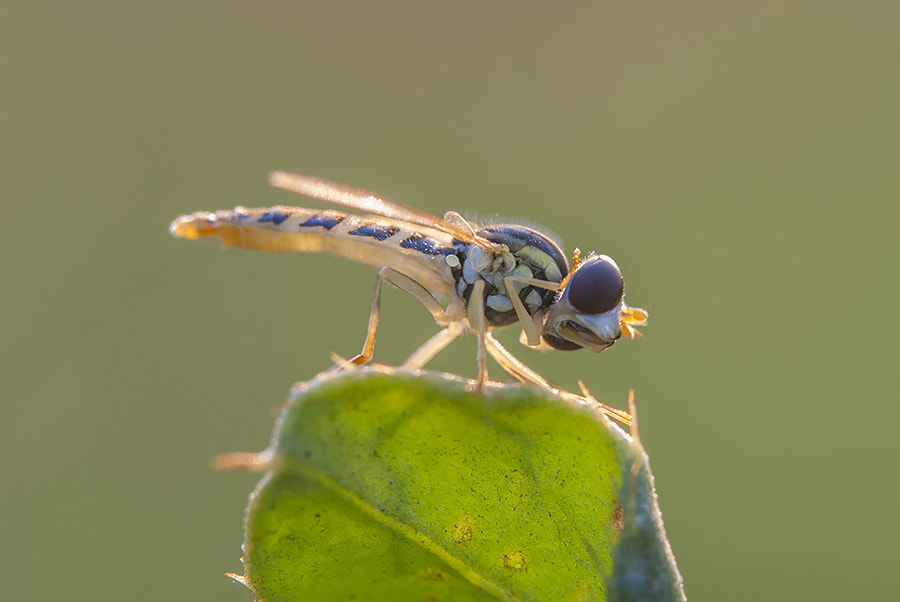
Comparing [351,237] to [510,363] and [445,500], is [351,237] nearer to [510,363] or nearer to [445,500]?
[510,363]

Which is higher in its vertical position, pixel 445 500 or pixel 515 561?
pixel 445 500

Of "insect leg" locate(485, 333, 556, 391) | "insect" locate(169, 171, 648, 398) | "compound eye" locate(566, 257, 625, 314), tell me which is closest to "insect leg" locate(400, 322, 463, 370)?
"insect" locate(169, 171, 648, 398)

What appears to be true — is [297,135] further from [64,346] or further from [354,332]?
[64,346]

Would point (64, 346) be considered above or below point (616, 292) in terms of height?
below

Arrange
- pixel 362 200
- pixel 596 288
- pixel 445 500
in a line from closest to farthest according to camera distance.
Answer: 1. pixel 445 500
2. pixel 362 200
3. pixel 596 288

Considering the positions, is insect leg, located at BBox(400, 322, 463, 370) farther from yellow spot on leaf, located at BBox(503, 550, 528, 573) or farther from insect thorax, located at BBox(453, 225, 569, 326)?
yellow spot on leaf, located at BBox(503, 550, 528, 573)

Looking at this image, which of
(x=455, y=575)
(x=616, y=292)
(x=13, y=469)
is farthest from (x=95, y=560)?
(x=455, y=575)

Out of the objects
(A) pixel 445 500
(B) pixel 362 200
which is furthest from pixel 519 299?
(A) pixel 445 500
